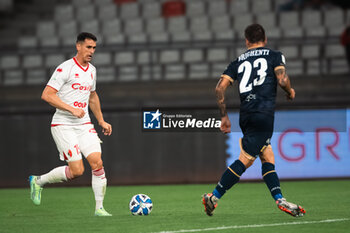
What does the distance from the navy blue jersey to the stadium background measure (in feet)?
18.5

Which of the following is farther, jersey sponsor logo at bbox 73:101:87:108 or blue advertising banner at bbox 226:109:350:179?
blue advertising banner at bbox 226:109:350:179

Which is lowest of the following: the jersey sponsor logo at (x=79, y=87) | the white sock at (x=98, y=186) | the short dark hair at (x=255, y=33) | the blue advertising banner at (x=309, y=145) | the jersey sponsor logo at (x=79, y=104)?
the blue advertising banner at (x=309, y=145)

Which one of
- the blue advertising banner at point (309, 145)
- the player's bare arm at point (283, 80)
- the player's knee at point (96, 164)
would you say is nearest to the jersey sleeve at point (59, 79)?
the player's knee at point (96, 164)

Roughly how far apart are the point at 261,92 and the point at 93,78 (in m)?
2.10

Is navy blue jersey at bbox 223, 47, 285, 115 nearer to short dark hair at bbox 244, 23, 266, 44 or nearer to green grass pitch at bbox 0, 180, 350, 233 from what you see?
short dark hair at bbox 244, 23, 266, 44

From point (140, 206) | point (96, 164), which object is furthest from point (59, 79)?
point (140, 206)

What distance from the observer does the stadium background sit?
12688 mm

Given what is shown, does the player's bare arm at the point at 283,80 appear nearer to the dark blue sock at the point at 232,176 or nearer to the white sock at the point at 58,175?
the dark blue sock at the point at 232,176

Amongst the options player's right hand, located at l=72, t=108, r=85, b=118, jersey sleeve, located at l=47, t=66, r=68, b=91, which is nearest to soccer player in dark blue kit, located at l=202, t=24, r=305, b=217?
player's right hand, located at l=72, t=108, r=85, b=118

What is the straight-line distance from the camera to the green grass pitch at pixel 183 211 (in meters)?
6.13

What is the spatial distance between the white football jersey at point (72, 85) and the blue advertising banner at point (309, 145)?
525 cm

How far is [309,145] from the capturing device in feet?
40.7

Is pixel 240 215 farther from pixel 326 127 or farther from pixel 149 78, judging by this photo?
pixel 149 78

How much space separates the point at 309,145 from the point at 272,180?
5854 mm
